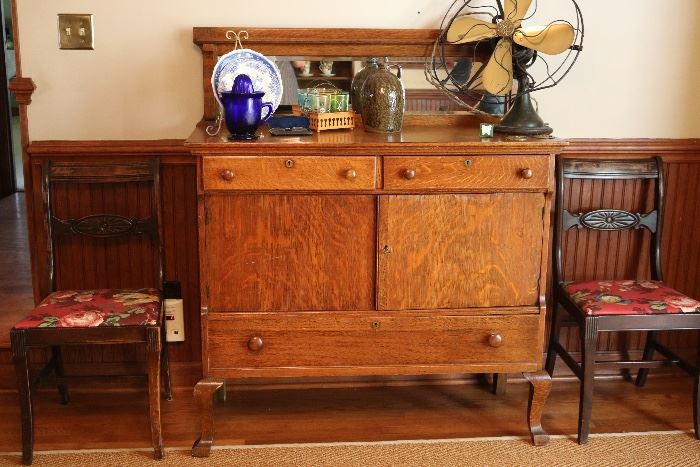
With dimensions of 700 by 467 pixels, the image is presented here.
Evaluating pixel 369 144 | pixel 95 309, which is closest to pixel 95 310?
pixel 95 309

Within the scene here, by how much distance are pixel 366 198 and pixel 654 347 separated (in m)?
1.39

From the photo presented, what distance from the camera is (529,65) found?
8.93ft

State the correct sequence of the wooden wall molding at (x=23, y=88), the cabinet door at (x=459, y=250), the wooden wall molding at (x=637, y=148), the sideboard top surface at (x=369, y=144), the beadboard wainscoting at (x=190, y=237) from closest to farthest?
1. the sideboard top surface at (x=369, y=144)
2. the cabinet door at (x=459, y=250)
3. the wooden wall molding at (x=23, y=88)
4. the beadboard wainscoting at (x=190, y=237)
5. the wooden wall molding at (x=637, y=148)

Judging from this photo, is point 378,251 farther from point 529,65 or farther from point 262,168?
point 529,65

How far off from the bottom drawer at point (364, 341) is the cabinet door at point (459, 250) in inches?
2.5

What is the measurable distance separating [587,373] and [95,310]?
5.34 feet

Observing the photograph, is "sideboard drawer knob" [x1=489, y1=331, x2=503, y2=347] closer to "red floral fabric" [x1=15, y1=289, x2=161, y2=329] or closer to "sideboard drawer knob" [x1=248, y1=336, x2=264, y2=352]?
"sideboard drawer knob" [x1=248, y1=336, x2=264, y2=352]

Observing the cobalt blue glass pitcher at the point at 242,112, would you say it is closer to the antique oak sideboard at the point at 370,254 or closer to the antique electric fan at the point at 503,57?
the antique oak sideboard at the point at 370,254

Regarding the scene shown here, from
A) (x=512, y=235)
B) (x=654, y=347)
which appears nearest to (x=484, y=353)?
(x=512, y=235)

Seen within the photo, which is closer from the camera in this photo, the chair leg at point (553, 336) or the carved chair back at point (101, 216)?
the carved chair back at point (101, 216)

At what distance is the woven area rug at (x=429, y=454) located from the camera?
2.50 m

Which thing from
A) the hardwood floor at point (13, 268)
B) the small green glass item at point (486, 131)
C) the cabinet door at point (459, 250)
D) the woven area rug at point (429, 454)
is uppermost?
the small green glass item at point (486, 131)

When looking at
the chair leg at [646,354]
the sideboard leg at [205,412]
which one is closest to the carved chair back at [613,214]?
the chair leg at [646,354]

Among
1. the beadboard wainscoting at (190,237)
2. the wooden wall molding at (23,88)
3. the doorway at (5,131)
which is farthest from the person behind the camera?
the doorway at (5,131)
